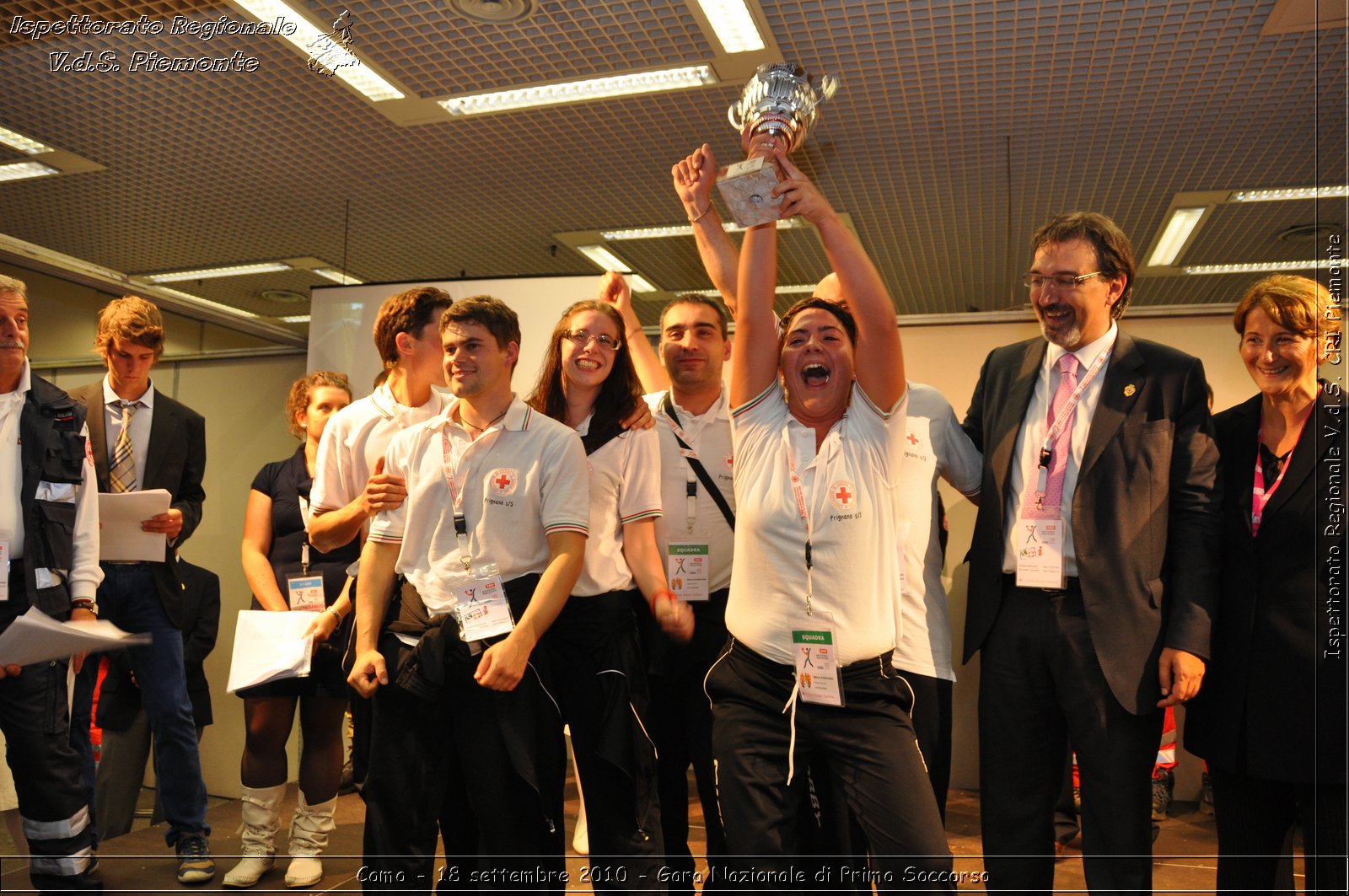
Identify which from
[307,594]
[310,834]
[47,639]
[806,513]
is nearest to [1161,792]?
[806,513]

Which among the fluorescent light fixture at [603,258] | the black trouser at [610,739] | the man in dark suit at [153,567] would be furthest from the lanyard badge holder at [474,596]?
the fluorescent light fixture at [603,258]

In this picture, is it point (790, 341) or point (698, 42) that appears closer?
point (790, 341)

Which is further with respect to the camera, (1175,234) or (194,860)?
(1175,234)

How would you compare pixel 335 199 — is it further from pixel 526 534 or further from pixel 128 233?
pixel 526 534

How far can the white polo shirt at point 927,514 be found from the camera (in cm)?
235

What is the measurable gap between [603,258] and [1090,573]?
5876 mm

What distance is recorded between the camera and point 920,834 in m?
1.84

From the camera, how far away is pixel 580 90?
16.0ft

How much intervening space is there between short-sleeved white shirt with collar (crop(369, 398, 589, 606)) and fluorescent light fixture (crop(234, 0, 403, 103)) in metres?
2.83

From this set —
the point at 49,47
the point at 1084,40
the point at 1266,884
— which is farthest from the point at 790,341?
the point at 49,47

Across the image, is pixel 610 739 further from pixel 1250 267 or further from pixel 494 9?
pixel 1250 267

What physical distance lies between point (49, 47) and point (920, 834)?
16.5 ft

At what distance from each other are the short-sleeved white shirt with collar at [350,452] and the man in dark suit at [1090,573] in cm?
169

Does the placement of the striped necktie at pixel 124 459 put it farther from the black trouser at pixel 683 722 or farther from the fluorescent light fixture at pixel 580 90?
the fluorescent light fixture at pixel 580 90
